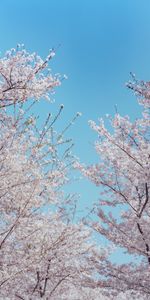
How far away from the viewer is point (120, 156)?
11578 mm

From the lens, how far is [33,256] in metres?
8.34

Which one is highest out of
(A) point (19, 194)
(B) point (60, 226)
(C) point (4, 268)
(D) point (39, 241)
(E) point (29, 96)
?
(E) point (29, 96)

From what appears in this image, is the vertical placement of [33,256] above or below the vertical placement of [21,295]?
below

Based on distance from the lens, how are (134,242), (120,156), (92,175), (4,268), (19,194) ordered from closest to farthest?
(4,268) < (19,194) < (134,242) < (120,156) < (92,175)

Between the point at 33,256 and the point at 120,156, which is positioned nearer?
the point at 33,256

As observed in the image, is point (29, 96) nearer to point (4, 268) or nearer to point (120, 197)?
point (4, 268)

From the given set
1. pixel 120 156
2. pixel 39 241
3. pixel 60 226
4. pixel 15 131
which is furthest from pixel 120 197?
pixel 15 131

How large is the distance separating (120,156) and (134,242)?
2371 mm

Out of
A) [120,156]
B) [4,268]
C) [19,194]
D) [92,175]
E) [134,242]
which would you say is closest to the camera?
[4,268]

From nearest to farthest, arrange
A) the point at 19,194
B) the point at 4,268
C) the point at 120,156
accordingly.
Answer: the point at 4,268 → the point at 19,194 → the point at 120,156

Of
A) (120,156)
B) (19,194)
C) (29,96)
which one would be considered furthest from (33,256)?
(120,156)

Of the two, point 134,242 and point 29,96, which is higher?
point 29,96

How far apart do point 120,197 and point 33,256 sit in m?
3.93

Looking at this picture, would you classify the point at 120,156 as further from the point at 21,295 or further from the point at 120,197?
the point at 21,295
